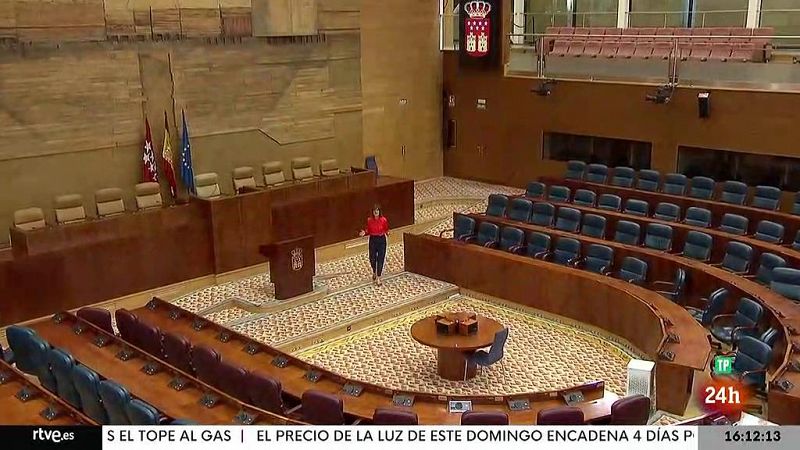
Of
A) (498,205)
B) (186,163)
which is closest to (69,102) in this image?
(186,163)

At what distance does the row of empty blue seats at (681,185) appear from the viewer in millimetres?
11203

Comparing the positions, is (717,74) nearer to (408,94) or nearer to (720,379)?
(408,94)

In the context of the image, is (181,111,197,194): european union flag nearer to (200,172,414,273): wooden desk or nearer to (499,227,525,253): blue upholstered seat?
(200,172,414,273): wooden desk

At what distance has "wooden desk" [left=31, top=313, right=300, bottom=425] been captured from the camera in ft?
19.3

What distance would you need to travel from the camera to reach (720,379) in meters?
6.89

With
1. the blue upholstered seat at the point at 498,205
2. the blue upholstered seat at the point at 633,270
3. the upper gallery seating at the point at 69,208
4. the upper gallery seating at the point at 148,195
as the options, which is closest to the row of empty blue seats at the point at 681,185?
the blue upholstered seat at the point at 498,205

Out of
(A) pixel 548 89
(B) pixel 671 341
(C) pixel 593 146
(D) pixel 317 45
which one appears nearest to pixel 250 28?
(D) pixel 317 45

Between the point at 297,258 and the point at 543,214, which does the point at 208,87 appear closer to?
the point at 297,258

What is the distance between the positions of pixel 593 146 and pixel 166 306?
8.92 m

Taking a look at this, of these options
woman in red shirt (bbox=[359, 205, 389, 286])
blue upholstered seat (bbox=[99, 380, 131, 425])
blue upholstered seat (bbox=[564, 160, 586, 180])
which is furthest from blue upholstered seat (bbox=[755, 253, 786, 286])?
blue upholstered seat (bbox=[99, 380, 131, 425])

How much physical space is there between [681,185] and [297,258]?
5.84 metres

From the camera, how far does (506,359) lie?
839 centimetres

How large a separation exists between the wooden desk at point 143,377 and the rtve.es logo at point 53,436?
116 cm

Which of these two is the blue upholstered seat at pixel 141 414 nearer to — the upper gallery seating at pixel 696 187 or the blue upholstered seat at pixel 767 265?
the blue upholstered seat at pixel 767 265
